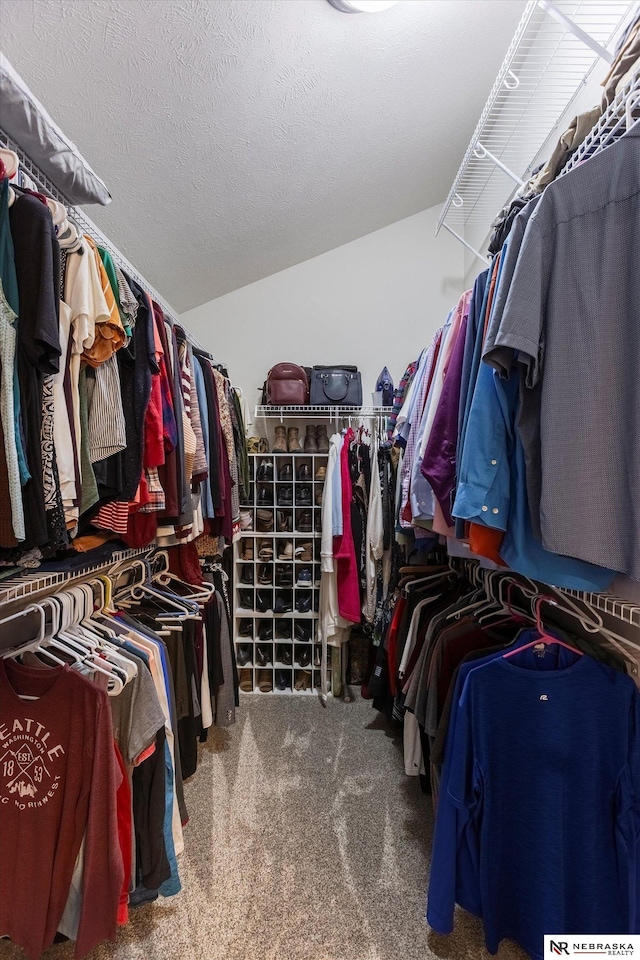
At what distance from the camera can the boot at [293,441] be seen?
9.04 ft

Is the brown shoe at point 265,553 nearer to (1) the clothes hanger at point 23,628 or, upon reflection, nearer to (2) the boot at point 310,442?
(2) the boot at point 310,442

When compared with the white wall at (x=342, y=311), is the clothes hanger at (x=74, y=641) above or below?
below

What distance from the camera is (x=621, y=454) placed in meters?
0.72

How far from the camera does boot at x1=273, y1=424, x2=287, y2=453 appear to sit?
2732mm

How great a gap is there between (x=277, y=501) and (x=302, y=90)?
6.56 feet

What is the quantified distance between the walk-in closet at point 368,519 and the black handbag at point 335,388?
548 mm

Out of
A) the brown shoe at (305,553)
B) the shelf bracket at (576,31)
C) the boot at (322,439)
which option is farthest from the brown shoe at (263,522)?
the shelf bracket at (576,31)

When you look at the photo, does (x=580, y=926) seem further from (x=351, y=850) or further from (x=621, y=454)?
(x=621, y=454)

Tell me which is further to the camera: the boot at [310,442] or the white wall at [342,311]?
the white wall at [342,311]

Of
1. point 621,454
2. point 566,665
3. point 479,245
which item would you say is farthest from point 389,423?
point 621,454

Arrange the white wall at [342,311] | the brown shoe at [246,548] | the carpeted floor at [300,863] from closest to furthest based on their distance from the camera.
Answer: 1. the carpeted floor at [300,863]
2. the brown shoe at [246,548]
3. the white wall at [342,311]

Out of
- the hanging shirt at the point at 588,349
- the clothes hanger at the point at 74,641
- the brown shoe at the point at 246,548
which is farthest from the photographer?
the brown shoe at the point at 246,548

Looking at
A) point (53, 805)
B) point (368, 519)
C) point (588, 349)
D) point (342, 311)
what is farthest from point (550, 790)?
point (342, 311)

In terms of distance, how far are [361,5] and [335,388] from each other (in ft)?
5.31
